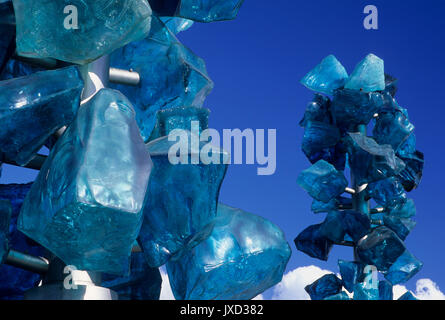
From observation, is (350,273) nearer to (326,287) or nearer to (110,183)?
(326,287)

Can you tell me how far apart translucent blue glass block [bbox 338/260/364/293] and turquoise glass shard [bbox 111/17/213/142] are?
4.96ft

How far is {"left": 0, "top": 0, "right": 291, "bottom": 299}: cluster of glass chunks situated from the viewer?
1.10 feet

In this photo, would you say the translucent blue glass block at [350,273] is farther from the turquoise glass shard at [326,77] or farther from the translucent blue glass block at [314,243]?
the turquoise glass shard at [326,77]

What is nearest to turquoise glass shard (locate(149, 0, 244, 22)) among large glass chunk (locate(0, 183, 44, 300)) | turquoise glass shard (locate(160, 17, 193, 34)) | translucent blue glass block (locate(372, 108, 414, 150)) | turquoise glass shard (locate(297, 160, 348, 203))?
turquoise glass shard (locate(160, 17, 193, 34))

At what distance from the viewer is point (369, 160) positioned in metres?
1.96

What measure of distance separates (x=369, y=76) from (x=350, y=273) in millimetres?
721

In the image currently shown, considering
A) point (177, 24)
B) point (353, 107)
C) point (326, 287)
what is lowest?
point (326, 287)

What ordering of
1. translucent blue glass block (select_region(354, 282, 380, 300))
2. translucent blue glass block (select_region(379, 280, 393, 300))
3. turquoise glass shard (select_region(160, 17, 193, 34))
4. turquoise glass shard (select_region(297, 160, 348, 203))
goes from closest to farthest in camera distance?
1. turquoise glass shard (select_region(160, 17, 193, 34))
2. translucent blue glass block (select_region(354, 282, 380, 300))
3. translucent blue glass block (select_region(379, 280, 393, 300))
4. turquoise glass shard (select_region(297, 160, 348, 203))

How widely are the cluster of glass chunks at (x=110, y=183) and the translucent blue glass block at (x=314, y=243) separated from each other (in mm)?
1562

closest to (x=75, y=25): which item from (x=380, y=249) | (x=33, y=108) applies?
(x=33, y=108)

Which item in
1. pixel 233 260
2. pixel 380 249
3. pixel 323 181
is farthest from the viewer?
pixel 323 181

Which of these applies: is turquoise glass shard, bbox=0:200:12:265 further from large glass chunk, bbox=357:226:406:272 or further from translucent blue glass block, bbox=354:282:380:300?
large glass chunk, bbox=357:226:406:272
